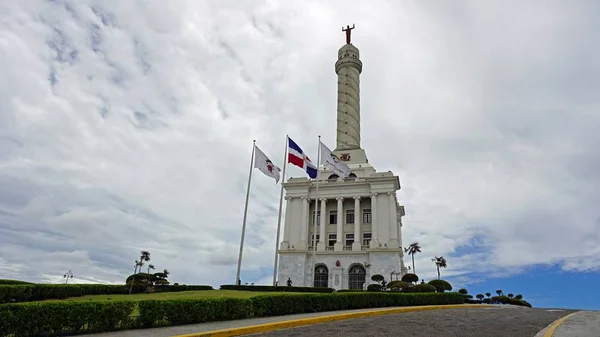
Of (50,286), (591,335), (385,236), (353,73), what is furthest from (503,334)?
(353,73)

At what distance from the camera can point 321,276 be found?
164 feet

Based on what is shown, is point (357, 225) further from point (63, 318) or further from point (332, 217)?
point (63, 318)

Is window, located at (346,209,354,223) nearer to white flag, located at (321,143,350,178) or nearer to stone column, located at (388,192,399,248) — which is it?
stone column, located at (388,192,399,248)

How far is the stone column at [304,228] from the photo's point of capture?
50906 millimetres

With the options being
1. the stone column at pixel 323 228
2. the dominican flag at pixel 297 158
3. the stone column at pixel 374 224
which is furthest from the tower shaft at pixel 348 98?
the dominican flag at pixel 297 158

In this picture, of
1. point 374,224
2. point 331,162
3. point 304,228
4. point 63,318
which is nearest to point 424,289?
point 331,162

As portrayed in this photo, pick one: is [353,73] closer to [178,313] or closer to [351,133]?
[351,133]

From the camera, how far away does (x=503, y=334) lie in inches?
458

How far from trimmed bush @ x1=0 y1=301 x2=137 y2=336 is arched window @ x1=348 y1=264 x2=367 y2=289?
38729 mm

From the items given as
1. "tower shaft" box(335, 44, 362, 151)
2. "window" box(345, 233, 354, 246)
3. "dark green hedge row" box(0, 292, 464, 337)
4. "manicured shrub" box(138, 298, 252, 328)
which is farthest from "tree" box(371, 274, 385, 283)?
"manicured shrub" box(138, 298, 252, 328)

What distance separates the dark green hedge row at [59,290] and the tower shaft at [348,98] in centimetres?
3406

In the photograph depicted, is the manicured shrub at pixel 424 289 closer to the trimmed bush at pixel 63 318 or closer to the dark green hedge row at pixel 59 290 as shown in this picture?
the dark green hedge row at pixel 59 290

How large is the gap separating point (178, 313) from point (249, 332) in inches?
119

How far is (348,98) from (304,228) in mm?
25150
